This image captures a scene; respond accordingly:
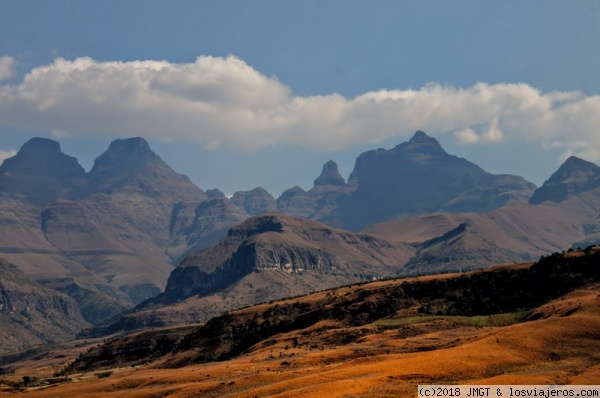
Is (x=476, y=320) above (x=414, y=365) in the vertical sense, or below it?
above

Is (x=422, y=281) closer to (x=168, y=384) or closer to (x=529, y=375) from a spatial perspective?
(x=168, y=384)

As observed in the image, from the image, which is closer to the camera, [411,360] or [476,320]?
[411,360]

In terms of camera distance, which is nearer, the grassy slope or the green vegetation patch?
the grassy slope

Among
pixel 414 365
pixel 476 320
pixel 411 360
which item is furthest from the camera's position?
pixel 476 320

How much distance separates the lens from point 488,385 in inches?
1965

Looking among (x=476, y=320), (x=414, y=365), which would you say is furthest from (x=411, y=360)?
(x=476, y=320)

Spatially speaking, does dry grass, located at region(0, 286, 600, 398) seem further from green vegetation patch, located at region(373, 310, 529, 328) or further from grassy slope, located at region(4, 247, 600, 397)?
green vegetation patch, located at region(373, 310, 529, 328)

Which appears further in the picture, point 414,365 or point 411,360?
point 411,360

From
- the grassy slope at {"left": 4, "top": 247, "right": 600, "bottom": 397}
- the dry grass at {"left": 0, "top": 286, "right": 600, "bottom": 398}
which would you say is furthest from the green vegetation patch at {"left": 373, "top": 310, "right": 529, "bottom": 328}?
the dry grass at {"left": 0, "top": 286, "right": 600, "bottom": 398}

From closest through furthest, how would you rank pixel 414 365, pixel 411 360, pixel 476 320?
pixel 414 365 < pixel 411 360 < pixel 476 320

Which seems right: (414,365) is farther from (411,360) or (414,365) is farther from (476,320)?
(476,320)

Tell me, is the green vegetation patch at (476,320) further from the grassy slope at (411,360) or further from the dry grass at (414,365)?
the dry grass at (414,365)

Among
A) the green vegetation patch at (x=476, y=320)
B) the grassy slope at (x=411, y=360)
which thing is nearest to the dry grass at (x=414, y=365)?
the grassy slope at (x=411, y=360)

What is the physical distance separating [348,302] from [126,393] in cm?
4693
